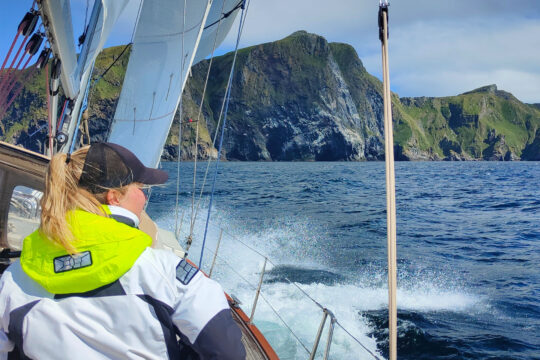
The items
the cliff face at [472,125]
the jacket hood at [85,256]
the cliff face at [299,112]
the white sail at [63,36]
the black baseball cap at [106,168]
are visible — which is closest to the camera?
the jacket hood at [85,256]

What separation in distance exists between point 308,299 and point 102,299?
5751mm

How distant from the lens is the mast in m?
1.59

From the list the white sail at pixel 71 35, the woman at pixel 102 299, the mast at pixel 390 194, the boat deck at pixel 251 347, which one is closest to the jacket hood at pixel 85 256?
the woman at pixel 102 299

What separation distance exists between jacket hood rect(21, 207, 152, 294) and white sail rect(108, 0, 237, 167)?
5.05 meters

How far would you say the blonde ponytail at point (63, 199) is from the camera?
962mm

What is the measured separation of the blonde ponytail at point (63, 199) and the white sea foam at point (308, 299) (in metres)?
2.88

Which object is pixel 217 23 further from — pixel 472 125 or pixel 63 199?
pixel 472 125

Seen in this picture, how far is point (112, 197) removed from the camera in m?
1.14

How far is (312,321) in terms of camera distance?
5.73 metres

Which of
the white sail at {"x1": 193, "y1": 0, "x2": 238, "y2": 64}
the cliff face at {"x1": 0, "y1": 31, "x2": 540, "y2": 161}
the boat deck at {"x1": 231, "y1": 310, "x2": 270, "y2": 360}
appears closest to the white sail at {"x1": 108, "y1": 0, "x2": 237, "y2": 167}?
the white sail at {"x1": 193, "y1": 0, "x2": 238, "y2": 64}

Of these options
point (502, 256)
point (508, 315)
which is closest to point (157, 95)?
point (508, 315)

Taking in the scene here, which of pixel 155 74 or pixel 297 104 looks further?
pixel 297 104

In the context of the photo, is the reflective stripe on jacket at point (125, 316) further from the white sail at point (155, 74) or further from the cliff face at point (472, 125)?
the cliff face at point (472, 125)

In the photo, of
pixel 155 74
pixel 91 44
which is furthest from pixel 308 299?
pixel 91 44
